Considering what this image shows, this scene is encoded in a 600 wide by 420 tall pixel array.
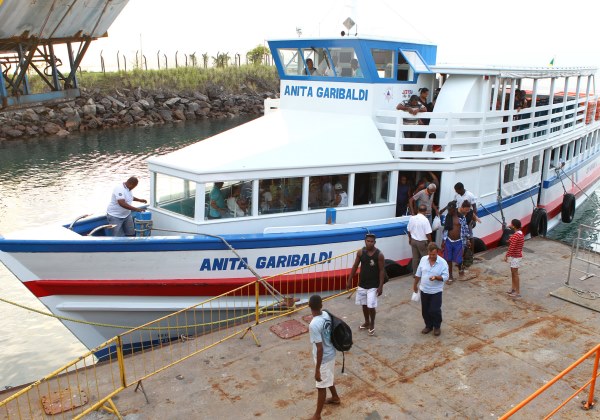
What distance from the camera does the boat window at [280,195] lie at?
963 centimetres

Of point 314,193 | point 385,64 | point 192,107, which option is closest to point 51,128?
point 192,107

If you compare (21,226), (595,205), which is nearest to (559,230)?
(595,205)

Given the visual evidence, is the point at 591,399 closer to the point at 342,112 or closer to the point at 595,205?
the point at 342,112

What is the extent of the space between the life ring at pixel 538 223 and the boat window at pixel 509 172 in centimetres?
146

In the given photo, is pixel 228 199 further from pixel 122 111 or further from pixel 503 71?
pixel 122 111

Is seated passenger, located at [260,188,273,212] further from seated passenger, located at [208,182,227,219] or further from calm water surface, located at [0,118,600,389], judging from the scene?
calm water surface, located at [0,118,600,389]

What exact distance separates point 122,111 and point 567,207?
32179 millimetres

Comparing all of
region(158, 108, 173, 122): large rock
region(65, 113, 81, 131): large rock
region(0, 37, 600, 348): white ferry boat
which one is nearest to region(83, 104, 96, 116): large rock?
region(65, 113, 81, 131): large rock

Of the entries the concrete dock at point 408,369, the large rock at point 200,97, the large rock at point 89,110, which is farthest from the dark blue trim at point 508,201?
the large rock at point 200,97

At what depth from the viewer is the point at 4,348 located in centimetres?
1064

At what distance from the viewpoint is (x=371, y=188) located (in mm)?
10695

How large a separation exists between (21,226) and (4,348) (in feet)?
27.6

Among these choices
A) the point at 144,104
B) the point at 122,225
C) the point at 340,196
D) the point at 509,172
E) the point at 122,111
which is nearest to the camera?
the point at 122,225

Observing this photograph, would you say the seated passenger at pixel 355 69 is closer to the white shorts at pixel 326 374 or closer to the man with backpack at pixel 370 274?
the man with backpack at pixel 370 274
